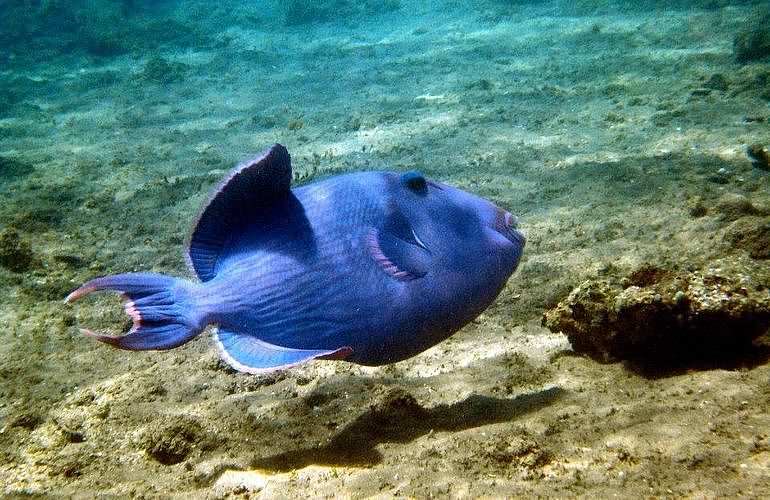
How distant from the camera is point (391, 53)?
638 inches

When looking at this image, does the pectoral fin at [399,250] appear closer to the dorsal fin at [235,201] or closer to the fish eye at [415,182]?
the fish eye at [415,182]

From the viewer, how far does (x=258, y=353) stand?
200 cm

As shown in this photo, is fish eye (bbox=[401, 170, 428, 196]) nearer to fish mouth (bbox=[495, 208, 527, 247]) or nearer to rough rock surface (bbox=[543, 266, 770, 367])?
fish mouth (bbox=[495, 208, 527, 247])

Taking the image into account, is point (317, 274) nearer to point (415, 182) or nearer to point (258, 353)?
point (258, 353)

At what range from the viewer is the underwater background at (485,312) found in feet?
7.18

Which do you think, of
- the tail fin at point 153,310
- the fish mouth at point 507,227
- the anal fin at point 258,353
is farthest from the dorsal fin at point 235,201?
the fish mouth at point 507,227

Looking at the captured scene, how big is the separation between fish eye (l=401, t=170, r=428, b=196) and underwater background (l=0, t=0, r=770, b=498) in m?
1.17

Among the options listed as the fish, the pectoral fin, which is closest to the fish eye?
the fish

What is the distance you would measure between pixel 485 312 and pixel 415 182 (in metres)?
1.85

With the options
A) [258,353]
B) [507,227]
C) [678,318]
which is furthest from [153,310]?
[678,318]

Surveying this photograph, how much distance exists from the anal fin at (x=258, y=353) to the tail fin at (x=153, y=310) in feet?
0.46

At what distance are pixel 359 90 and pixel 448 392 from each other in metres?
10.2

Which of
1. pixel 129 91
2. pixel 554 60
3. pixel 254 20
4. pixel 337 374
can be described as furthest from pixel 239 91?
pixel 254 20

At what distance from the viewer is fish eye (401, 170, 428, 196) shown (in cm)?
231
